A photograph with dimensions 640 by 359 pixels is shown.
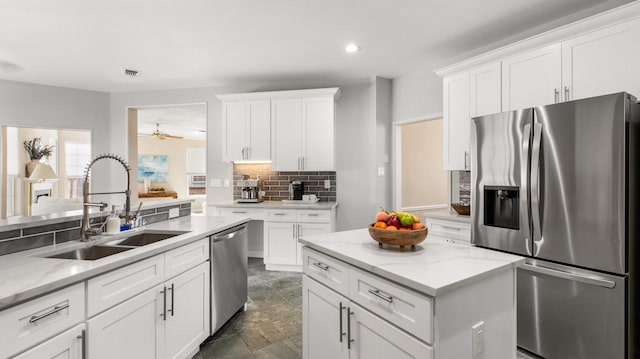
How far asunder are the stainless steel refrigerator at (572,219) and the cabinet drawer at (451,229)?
483mm

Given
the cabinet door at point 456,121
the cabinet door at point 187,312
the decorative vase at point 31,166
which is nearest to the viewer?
the cabinet door at point 187,312

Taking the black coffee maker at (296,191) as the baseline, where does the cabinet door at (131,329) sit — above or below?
below

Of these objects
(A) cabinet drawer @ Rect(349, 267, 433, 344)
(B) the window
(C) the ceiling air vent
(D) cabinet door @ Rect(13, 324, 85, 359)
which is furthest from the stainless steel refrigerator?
(B) the window

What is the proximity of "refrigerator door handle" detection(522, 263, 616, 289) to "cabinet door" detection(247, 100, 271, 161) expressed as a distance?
3348 mm

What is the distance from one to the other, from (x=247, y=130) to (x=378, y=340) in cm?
370

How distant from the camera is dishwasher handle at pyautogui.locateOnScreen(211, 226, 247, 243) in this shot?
2.35 m

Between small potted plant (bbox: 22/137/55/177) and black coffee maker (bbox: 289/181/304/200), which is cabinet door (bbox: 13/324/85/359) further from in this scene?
small potted plant (bbox: 22/137/55/177)

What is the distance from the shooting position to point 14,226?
5.18ft

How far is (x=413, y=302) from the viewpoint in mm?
1126

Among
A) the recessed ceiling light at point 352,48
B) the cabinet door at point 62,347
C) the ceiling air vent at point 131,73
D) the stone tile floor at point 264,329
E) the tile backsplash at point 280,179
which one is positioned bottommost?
the stone tile floor at point 264,329

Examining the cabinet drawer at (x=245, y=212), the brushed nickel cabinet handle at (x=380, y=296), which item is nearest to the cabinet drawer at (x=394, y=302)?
the brushed nickel cabinet handle at (x=380, y=296)

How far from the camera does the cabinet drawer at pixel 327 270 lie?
4.93 ft

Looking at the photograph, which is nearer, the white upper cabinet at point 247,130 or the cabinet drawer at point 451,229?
the cabinet drawer at point 451,229

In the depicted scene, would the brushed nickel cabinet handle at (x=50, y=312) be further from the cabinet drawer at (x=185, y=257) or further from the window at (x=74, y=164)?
the window at (x=74, y=164)
